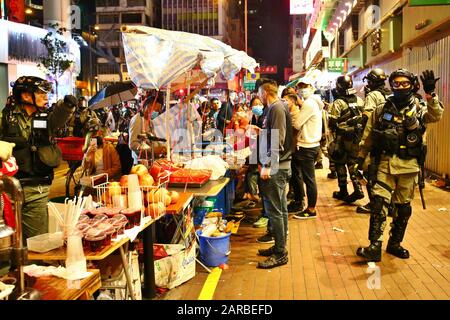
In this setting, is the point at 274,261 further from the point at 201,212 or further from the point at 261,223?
the point at 261,223

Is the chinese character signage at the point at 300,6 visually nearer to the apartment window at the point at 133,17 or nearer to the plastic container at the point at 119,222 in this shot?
the plastic container at the point at 119,222

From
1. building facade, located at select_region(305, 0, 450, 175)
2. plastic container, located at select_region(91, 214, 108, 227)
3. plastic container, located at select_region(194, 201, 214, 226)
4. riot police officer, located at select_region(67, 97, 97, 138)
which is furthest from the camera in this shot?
riot police officer, located at select_region(67, 97, 97, 138)

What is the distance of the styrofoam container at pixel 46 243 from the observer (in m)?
3.43

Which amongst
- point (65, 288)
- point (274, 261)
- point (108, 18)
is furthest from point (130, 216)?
point (108, 18)

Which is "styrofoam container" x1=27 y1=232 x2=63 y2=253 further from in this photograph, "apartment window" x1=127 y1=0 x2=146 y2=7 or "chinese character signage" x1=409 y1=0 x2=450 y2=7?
"apartment window" x1=127 y1=0 x2=146 y2=7

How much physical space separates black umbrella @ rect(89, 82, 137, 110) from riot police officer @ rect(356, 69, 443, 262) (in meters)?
4.05

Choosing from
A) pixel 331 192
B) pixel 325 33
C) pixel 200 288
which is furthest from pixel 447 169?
pixel 325 33

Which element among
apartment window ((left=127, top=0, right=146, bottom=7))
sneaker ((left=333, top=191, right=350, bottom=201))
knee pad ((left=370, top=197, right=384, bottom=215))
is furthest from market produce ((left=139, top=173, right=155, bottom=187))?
apartment window ((left=127, top=0, right=146, bottom=7))

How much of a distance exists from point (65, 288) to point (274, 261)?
3.18m

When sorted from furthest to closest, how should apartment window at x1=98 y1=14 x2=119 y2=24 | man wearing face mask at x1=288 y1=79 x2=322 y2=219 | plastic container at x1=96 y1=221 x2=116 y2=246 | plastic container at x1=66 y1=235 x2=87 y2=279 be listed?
apartment window at x1=98 y1=14 x2=119 y2=24 < man wearing face mask at x1=288 y1=79 x2=322 y2=219 < plastic container at x1=96 y1=221 x2=116 y2=246 < plastic container at x1=66 y1=235 x2=87 y2=279

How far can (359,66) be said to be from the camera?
2009cm

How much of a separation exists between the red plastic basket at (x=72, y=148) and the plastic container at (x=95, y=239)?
21.2 feet

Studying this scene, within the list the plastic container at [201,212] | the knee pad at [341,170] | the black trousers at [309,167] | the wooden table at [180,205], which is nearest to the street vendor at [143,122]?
the plastic container at [201,212]

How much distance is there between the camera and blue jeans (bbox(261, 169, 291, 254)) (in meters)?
5.58
